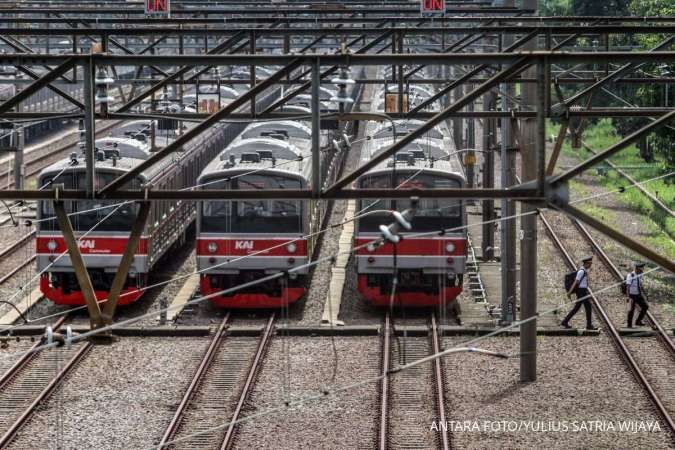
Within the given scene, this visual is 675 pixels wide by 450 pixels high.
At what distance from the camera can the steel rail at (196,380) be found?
11883mm

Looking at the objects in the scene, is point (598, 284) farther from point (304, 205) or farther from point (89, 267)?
point (89, 267)

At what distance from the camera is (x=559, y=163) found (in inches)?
1330

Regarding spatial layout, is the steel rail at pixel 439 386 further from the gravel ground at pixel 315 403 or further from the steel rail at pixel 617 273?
the steel rail at pixel 617 273

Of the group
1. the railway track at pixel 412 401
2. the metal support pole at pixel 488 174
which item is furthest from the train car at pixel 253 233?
the metal support pole at pixel 488 174

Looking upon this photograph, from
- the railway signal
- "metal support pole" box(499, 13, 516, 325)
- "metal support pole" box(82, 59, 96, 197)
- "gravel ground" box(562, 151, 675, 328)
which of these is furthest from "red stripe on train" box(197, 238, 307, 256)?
"metal support pole" box(82, 59, 96, 197)

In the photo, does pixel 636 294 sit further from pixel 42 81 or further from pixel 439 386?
pixel 42 81

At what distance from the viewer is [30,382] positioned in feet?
45.1

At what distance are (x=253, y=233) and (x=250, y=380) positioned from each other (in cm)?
371

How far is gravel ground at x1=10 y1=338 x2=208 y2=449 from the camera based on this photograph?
38.8 ft

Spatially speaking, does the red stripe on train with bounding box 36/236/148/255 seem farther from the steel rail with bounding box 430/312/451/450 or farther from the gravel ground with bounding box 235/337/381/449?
the steel rail with bounding box 430/312/451/450

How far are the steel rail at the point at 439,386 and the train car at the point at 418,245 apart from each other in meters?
0.53

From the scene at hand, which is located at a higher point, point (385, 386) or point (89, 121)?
point (89, 121)

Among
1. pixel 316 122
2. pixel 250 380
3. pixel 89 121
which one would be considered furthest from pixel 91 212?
pixel 316 122

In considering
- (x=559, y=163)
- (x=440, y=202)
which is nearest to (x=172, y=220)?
(x=440, y=202)
